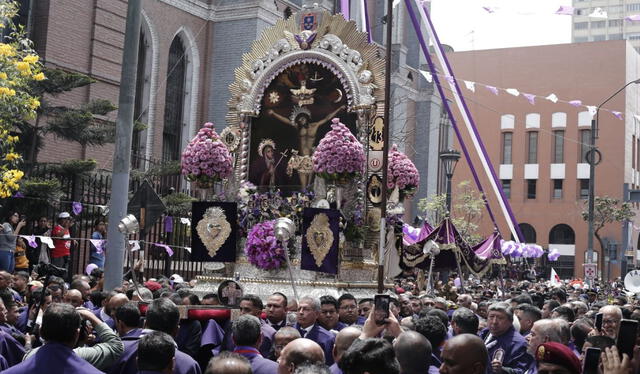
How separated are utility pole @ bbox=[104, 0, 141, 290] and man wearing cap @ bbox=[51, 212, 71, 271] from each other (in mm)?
6762

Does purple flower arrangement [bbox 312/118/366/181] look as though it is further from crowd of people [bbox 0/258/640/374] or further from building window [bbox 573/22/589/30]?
building window [bbox 573/22/589/30]

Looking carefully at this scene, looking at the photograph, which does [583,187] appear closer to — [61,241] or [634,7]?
[61,241]

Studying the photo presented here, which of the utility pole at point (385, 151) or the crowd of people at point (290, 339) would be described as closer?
the crowd of people at point (290, 339)

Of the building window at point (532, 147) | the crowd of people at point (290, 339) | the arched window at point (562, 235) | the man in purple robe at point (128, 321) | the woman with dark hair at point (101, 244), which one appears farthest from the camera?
the building window at point (532, 147)

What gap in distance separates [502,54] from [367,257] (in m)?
53.5

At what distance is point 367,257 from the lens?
1548 centimetres

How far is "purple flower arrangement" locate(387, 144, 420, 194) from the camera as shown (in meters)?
16.2

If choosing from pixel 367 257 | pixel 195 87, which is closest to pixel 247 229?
pixel 367 257

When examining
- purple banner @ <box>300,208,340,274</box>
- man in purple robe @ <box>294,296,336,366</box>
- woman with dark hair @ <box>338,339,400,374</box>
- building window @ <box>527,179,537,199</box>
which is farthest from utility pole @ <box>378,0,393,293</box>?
building window @ <box>527,179,537,199</box>

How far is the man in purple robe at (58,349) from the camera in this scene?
5.97 meters

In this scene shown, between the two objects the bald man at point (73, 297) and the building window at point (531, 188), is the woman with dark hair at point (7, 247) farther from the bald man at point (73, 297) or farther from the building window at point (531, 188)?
the building window at point (531, 188)

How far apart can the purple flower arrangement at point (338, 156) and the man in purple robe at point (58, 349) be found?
8443 mm

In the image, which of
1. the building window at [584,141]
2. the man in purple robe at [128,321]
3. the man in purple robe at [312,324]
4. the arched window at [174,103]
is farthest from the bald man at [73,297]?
the building window at [584,141]

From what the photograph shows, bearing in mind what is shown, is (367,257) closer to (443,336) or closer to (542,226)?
(443,336)
